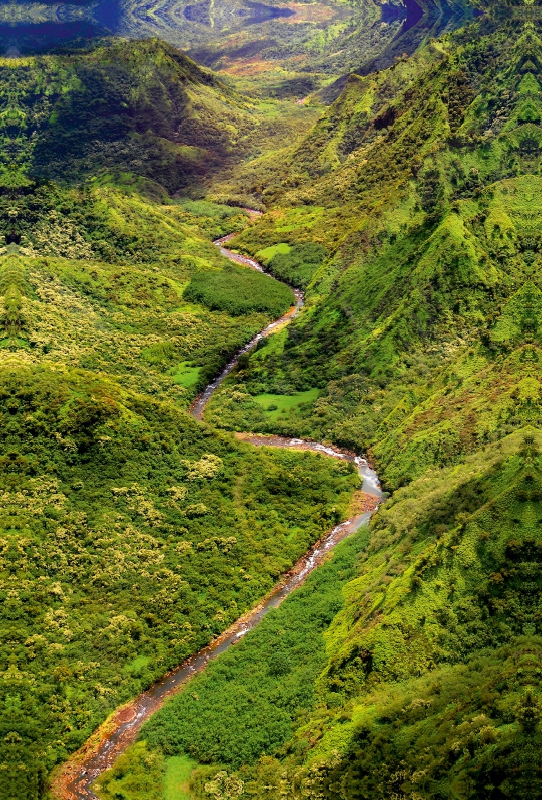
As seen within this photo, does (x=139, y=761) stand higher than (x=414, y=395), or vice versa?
(x=414, y=395)

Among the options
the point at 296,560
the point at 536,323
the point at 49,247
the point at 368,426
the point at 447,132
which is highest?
the point at 447,132

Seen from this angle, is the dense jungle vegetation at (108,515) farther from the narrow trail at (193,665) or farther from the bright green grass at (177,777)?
the bright green grass at (177,777)

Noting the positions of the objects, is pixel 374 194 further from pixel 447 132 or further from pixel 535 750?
pixel 535 750

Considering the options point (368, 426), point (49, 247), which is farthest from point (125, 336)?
point (368, 426)

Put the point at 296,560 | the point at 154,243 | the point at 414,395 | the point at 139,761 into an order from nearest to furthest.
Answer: the point at 139,761
the point at 296,560
the point at 414,395
the point at 154,243

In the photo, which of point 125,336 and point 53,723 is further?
point 125,336

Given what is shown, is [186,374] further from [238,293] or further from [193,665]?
[193,665]

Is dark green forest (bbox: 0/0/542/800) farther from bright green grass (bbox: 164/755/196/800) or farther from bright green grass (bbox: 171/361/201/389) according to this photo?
bright green grass (bbox: 171/361/201/389)
